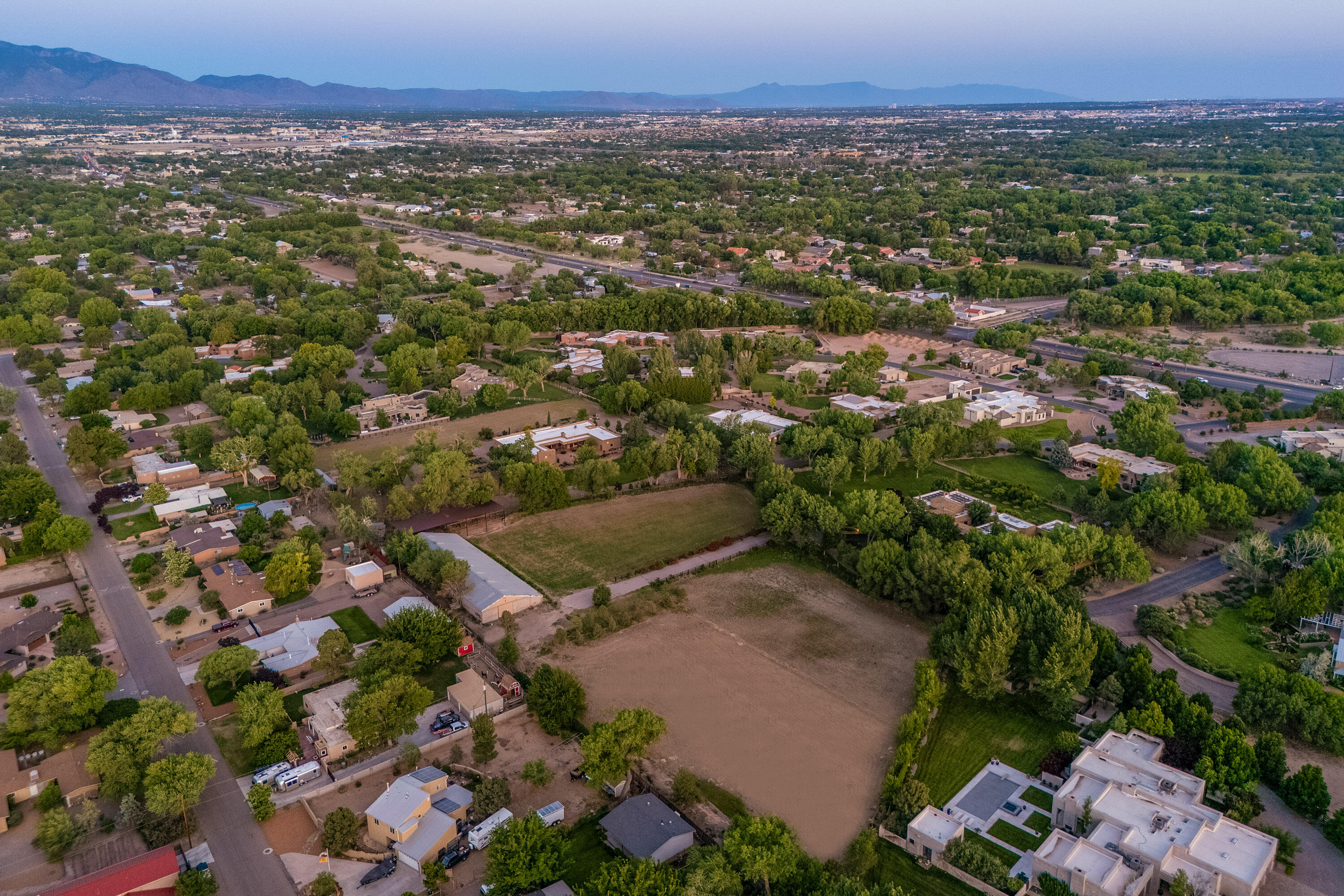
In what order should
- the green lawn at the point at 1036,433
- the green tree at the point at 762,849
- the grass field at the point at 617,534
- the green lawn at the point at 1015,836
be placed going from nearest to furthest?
the green tree at the point at 762,849
the green lawn at the point at 1015,836
the grass field at the point at 617,534
the green lawn at the point at 1036,433

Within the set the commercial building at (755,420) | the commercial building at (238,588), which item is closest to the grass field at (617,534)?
the commercial building at (755,420)

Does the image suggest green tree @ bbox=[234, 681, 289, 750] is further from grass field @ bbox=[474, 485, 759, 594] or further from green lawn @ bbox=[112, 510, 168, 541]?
green lawn @ bbox=[112, 510, 168, 541]

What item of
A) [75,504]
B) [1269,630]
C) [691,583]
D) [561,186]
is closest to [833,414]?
[691,583]

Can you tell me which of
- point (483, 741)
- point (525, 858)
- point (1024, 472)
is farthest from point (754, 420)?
point (525, 858)

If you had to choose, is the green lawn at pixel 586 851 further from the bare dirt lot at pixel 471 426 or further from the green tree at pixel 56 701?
the bare dirt lot at pixel 471 426

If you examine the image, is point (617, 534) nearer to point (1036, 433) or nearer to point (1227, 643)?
point (1227, 643)
